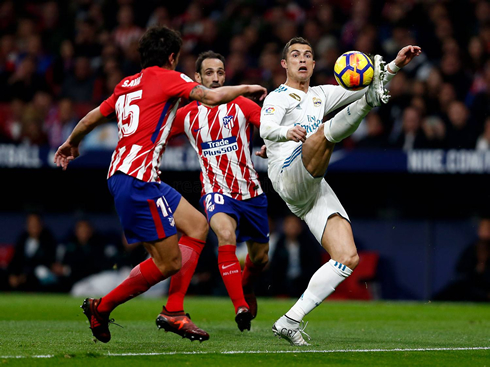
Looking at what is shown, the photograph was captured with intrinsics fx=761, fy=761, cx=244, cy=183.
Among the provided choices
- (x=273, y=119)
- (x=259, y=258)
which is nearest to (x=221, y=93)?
(x=273, y=119)

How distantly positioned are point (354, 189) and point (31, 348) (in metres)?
8.72

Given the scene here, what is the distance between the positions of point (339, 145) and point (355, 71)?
626 centimetres

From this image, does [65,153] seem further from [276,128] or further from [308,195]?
[308,195]

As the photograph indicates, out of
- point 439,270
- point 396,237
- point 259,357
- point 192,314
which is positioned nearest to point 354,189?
point 396,237

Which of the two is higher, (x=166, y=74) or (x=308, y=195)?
(x=166, y=74)

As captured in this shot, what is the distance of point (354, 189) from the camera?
1344cm

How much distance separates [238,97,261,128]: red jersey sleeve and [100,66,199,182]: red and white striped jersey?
68.6 inches

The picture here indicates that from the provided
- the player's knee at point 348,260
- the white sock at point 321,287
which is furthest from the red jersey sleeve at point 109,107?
the player's knee at point 348,260

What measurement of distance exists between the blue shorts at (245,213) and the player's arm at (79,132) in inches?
60.2

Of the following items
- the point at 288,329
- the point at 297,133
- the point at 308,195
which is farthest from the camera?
the point at 308,195

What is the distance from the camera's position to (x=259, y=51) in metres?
14.4

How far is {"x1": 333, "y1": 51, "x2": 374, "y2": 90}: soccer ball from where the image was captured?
5.81 metres

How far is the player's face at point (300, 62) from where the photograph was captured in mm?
6719

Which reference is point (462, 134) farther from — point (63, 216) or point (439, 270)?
point (63, 216)
